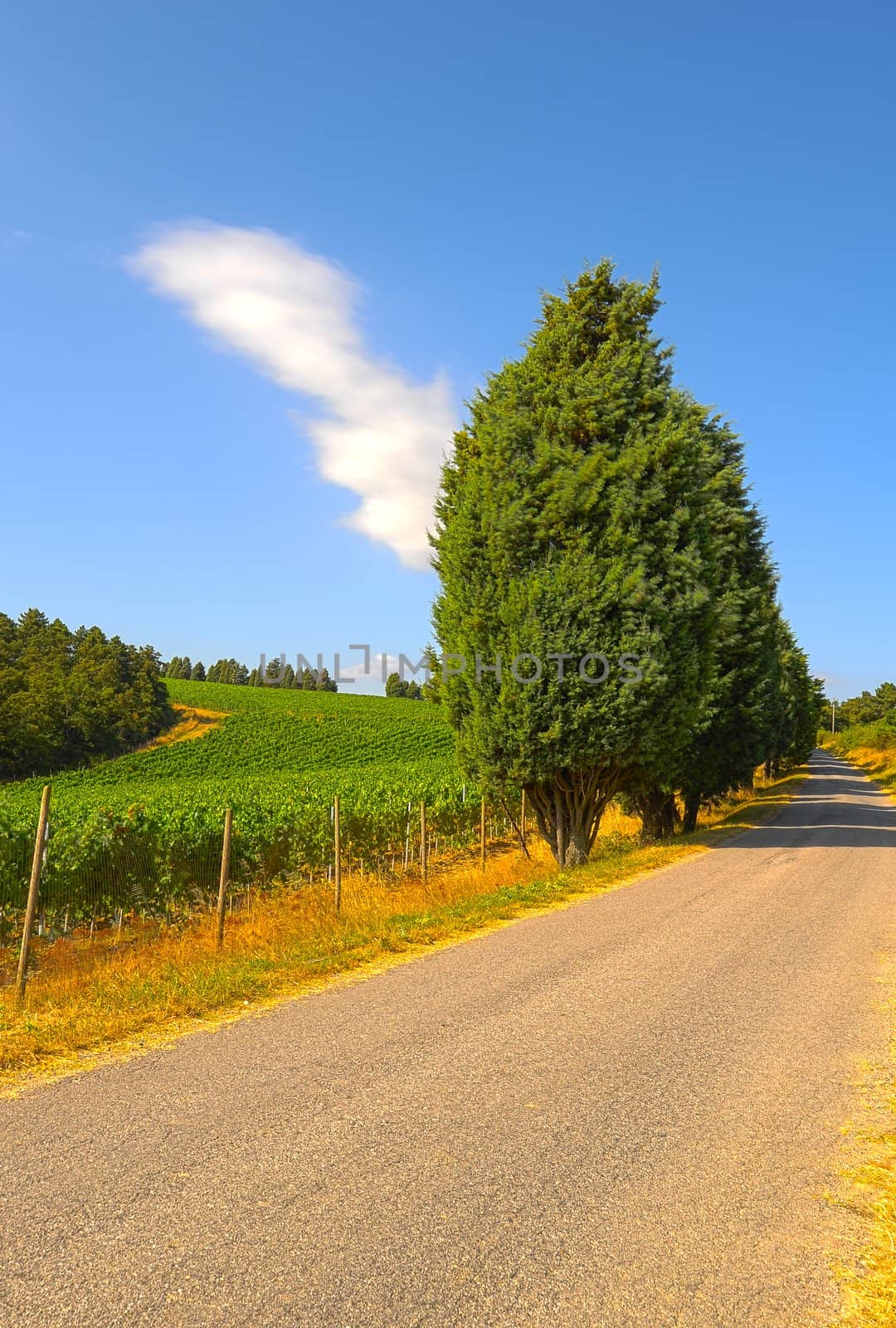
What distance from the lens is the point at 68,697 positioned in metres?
68.1

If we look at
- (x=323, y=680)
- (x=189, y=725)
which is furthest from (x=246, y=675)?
(x=189, y=725)

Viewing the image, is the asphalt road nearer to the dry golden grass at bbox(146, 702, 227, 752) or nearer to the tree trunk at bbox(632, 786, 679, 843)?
the tree trunk at bbox(632, 786, 679, 843)

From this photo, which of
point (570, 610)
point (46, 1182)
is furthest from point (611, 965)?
point (570, 610)

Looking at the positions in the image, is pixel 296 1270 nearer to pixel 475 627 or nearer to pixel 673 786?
pixel 475 627

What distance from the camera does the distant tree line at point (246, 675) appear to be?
558ft

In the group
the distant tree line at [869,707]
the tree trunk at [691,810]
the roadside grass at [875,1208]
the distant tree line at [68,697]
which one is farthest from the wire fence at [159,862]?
the distant tree line at [869,707]

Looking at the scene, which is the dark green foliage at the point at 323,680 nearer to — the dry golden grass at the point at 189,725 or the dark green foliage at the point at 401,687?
the dark green foliage at the point at 401,687

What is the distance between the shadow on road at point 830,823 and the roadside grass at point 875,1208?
1376 centimetres

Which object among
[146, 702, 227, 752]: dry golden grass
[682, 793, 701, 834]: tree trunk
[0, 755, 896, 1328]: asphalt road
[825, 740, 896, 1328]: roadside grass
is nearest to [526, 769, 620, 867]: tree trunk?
[682, 793, 701, 834]: tree trunk

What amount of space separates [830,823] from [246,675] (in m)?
177

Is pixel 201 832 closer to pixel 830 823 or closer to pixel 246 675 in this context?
pixel 830 823

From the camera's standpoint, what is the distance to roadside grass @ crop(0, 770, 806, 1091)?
6.20 meters

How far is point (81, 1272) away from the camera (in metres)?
3.21

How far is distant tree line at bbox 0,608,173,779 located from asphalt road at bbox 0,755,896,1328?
5949cm
